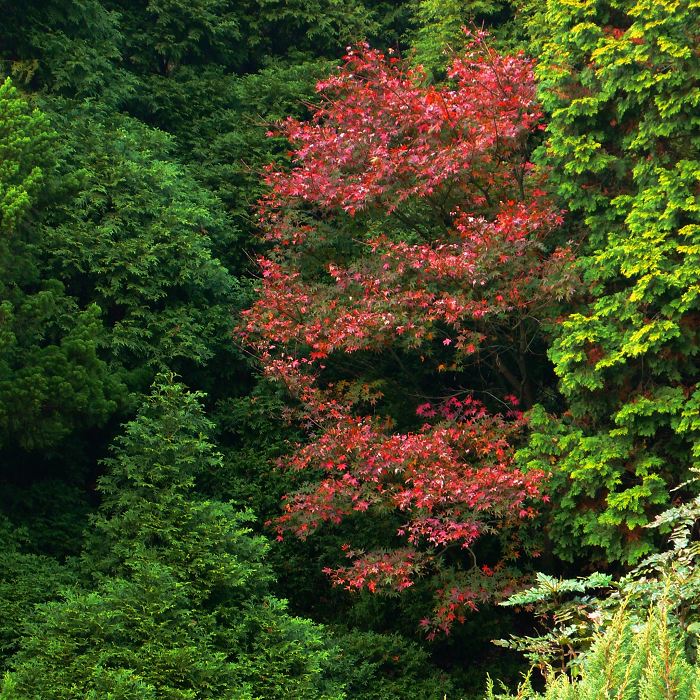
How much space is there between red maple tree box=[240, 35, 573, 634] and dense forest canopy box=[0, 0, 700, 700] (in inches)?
1.9

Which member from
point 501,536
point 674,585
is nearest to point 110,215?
point 501,536

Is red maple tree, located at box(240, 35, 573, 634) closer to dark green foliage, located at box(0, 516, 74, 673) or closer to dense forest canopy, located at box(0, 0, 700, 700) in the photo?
dense forest canopy, located at box(0, 0, 700, 700)

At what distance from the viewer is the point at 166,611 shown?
6.51m

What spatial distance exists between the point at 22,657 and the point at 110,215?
537cm

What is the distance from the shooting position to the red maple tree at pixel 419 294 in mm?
8164

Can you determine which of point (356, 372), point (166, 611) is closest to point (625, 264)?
point (356, 372)

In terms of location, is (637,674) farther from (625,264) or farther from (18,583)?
(18,583)

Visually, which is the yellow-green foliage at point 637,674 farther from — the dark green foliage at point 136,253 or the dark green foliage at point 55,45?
the dark green foliage at point 55,45

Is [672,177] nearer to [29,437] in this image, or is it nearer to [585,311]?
[585,311]

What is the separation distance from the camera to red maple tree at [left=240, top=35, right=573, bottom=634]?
321 inches

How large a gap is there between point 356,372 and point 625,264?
382 cm

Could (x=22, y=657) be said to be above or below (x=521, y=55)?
below

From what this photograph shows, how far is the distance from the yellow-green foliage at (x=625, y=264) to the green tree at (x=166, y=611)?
2.96 meters

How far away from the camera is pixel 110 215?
9.84m
